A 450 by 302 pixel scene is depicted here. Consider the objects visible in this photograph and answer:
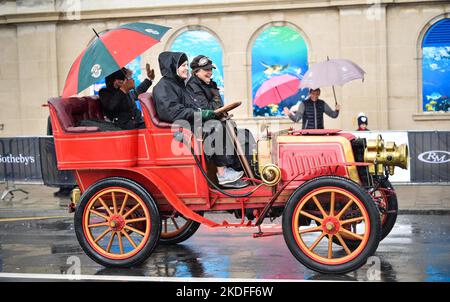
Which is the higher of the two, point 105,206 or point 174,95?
point 174,95

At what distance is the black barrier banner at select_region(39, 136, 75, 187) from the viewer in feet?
49.8

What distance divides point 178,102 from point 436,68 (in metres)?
14.4

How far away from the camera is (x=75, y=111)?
27.8ft

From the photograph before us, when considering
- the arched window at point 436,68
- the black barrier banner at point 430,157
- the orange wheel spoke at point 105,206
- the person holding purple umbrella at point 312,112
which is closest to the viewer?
the orange wheel spoke at point 105,206

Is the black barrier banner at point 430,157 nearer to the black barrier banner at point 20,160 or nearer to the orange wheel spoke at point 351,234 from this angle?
the black barrier banner at point 20,160

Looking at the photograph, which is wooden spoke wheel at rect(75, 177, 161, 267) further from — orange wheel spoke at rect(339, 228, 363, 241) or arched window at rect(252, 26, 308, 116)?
arched window at rect(252, 26, 308, 116)

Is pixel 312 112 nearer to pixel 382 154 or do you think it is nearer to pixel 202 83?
pixel 202 83

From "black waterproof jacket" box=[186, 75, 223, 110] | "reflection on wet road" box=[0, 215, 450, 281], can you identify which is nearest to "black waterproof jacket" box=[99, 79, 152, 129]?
"black waterproof jacket" box=[186, 75, 223, 110]

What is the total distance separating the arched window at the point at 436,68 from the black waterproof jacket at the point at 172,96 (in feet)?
45.6

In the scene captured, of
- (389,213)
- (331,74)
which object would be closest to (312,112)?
(331,74)

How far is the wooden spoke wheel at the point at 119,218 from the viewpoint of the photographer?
7738mm

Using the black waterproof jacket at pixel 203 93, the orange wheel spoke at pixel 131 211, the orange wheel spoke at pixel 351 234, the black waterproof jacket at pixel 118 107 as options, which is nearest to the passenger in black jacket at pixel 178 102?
the black waterproof jacket at pixel 203 93

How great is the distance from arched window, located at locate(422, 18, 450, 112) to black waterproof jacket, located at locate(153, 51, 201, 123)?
13.9 m

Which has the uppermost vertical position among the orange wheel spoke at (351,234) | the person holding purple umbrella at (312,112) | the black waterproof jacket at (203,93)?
the black waterproof jacket at (203,93)
